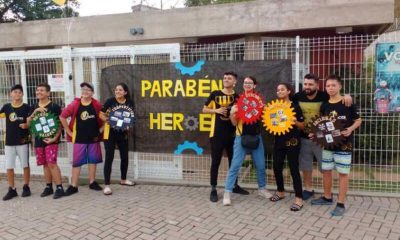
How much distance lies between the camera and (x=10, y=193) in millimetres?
5621

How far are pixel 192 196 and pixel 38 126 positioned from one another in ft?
8.21

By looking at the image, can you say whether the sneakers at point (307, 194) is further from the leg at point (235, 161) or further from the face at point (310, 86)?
the face at point (310, 86)

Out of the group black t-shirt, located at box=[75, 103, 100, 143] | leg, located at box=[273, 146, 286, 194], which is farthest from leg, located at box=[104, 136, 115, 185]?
leg, located at box=[273, 146, 286, 194]

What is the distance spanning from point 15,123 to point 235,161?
3355mm

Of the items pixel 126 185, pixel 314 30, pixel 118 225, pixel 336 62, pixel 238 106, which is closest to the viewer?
pixel 118 225

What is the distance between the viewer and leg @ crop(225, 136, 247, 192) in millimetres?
4992

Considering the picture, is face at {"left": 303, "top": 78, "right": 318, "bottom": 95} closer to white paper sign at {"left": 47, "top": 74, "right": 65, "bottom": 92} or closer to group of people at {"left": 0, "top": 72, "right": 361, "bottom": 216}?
group of people at {"left": 0, "top": 72, "right": 361, "bottom": 216}

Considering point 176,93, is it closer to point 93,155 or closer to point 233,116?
point 233,116

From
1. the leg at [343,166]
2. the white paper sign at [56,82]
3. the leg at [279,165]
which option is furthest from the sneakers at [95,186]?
the leg at [343,166]

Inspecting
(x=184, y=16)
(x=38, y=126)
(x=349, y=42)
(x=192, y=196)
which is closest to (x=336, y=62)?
(x=349, y=42)

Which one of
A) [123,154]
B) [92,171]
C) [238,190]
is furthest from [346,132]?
[92,171]

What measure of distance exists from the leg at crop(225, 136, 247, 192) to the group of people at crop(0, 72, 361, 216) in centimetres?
1

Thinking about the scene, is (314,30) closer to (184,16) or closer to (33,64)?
(184,16)

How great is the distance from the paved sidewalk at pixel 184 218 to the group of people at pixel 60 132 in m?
0.40
